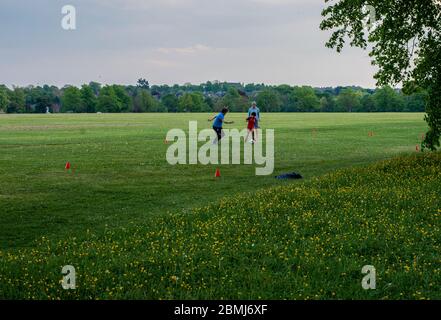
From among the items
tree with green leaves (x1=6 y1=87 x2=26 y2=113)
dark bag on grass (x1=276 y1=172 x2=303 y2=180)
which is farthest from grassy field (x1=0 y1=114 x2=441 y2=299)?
tree with green leaves (x1=6 y1=87 x2=26 y2=113)

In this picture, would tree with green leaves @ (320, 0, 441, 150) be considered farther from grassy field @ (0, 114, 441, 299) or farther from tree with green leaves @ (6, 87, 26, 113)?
tree with green leaves @ (6, 87, 26, 113)

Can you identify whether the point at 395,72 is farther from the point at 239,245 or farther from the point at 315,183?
the point at 239,245

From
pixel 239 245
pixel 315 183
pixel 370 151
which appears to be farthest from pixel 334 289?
pixel 370 151

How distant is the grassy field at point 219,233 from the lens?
937cm

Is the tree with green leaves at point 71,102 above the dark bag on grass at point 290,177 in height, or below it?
above

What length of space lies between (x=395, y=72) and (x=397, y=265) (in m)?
16.5

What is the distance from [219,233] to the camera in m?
12.6

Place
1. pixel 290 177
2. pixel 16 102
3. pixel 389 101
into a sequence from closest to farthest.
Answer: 1. pixel 290 177
2. pixel 16 102
3. pixel 389 101

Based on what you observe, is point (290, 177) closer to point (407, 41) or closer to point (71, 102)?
point (407, 41)

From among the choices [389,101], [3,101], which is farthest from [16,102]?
[389,101]

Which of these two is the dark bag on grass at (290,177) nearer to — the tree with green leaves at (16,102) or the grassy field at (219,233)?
the grassy field at (219,233)

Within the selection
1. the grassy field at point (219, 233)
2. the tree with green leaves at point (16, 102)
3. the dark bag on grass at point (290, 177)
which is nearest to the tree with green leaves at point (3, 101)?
the tree with green leaves at point (16, 102)

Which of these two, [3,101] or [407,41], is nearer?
[407,41]

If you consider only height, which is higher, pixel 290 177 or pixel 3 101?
pixel 3 101
